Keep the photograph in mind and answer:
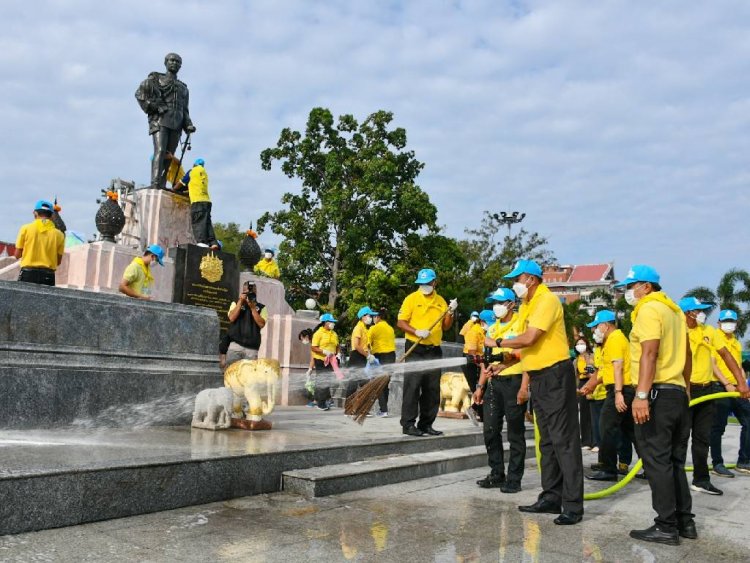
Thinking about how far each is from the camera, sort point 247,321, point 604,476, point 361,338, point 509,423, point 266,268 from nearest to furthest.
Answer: point 509,423 → point 604,476 → point 247,321 → point 361,338 → point 266,268

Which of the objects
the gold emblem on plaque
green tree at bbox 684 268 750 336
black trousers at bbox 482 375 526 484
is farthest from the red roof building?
black trousers at bbox 482 375 526 484

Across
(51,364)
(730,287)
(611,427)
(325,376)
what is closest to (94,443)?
(51,364)

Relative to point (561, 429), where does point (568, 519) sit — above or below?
below

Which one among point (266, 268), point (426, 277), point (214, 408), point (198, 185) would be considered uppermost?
point (198, 185)

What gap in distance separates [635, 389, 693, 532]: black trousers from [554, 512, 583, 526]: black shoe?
0.59 meters

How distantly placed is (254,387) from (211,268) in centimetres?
479

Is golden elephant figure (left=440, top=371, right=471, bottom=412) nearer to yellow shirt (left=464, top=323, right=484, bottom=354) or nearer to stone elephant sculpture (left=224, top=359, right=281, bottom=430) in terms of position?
yellow shirt (left=464, top=323, right=484, bottom=354)

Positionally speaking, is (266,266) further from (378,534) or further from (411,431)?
(378,534)

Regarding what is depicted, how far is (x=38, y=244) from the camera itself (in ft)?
25.3

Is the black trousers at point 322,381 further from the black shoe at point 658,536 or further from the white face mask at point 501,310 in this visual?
the black shoe at point 658,536

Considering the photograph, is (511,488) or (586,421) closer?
(511,488)

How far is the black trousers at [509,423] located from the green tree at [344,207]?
20.8 metres

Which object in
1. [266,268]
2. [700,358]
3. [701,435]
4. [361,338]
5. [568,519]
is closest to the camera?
[568,519]

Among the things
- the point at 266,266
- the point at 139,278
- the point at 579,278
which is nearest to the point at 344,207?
the point at 266,266
